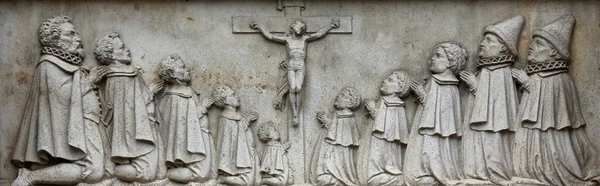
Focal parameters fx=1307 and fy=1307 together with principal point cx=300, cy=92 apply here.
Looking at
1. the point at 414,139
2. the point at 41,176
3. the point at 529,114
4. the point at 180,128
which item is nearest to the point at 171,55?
the point at 180,128

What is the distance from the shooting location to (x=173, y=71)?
12414 millimetres

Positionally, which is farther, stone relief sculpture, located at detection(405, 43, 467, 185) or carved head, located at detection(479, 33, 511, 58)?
carved head, located at detection(479, 33, 511, 58)

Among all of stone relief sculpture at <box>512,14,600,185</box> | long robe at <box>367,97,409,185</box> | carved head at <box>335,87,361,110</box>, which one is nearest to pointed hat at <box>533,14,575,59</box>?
stone relief sculpture at <box>512,14,600,185</box>

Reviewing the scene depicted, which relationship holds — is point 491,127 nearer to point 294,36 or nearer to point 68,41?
point 294,36

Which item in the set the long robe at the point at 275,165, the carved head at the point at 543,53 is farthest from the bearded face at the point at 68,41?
the carved head at the point at 543,53

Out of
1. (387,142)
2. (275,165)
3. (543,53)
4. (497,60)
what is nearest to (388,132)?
(387,142)

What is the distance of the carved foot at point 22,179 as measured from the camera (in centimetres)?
1215

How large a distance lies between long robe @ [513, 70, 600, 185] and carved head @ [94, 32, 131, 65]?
383cm

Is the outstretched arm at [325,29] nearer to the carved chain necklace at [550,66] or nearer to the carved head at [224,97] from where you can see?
the carved head at [224,97]

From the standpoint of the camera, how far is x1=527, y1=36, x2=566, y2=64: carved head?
12.5 metres

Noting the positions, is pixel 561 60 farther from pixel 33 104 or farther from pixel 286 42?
pixel 33 104

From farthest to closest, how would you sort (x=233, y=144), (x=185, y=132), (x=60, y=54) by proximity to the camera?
(x=233, y=144), (x=185, y=132), (x=60, y=54)

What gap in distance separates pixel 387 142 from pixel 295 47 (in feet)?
4.17

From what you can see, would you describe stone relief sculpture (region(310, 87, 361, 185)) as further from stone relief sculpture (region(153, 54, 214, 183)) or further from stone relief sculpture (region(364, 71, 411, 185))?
stone relief sculpture (region(153, 54, 214, 183))
